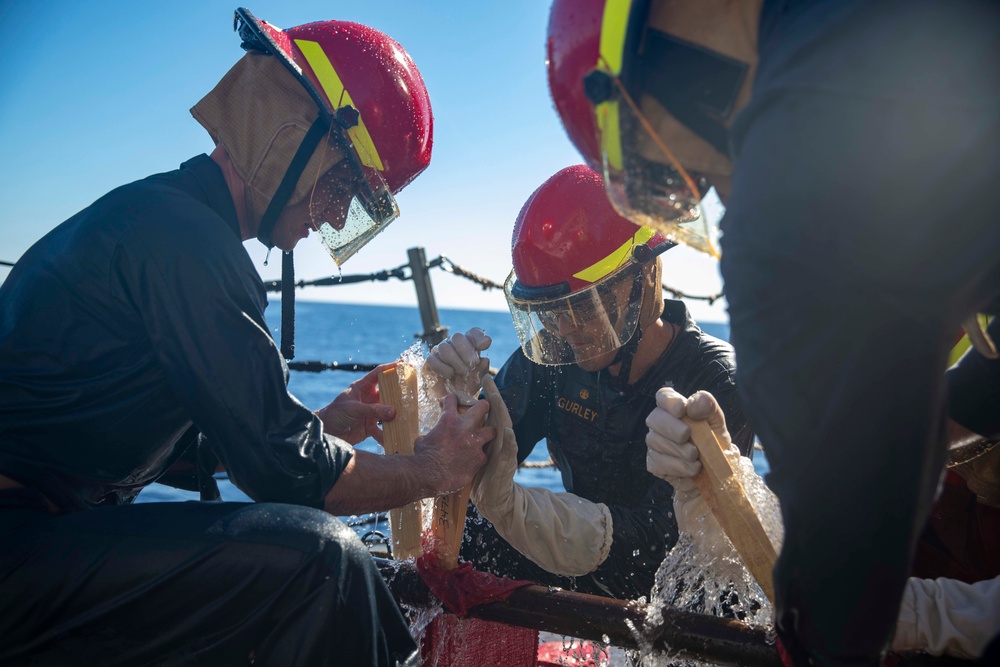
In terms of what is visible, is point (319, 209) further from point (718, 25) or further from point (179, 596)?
point (718, 25)

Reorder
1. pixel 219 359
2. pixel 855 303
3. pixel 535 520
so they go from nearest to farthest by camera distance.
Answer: pixel 855 303 < pixel 219 359 < pixel 535 520

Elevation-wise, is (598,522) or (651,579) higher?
(598,522)

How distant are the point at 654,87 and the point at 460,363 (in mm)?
1868

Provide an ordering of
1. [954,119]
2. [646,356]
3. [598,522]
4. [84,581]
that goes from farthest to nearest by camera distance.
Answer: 1. [646,356]
2. [598,522]
3. [84,581]
4. [954,119]

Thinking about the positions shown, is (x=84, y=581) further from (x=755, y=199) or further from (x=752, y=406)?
(x=755, y=199)

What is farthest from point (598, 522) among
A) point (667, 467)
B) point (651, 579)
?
point (667, 467)

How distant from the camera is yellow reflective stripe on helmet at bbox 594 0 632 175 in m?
1.34

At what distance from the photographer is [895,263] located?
1.07m

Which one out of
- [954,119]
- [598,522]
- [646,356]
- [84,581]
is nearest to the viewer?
[954,119]

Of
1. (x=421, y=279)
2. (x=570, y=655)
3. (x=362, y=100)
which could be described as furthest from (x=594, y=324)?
(x=421, y=279)

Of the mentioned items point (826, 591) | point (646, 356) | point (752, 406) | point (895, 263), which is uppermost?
point (895, 263)

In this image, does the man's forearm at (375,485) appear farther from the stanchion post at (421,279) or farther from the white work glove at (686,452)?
the stanchion post at (421,279)

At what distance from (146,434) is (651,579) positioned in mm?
2051

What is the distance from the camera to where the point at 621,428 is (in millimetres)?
3514
